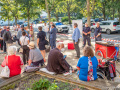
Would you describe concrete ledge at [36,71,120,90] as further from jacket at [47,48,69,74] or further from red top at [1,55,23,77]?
red top at [1,55,23,77]

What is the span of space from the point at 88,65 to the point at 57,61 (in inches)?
50.8

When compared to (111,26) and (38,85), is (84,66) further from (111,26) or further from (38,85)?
(111,26)

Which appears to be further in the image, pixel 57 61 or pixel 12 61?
pixel 57 61

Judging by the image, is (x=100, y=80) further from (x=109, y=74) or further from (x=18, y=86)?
(x=18, y=86)

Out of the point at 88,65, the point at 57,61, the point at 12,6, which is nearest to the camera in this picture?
the point at 88,65

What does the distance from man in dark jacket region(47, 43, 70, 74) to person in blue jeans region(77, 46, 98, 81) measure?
34.2 inches

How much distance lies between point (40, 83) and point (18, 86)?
966 mm

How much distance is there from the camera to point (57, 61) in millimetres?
5934

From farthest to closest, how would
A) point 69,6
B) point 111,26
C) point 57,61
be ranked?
point 69,6, point 111,26, point 57,61

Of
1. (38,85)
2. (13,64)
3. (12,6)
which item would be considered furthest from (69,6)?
(38,85)

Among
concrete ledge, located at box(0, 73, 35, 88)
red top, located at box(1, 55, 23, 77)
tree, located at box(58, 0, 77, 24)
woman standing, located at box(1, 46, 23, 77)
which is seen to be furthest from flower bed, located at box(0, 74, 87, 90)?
tree, located at box(58, 0, 77, 24)

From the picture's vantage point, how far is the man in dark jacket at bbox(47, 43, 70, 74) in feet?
19.1

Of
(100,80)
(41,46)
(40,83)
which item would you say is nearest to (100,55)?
(41,46)

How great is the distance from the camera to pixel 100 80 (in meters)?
5.36
